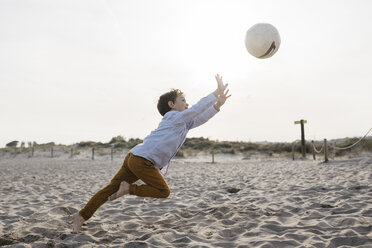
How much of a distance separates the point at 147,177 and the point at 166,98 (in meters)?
0.94

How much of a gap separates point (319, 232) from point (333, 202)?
148 centimetres

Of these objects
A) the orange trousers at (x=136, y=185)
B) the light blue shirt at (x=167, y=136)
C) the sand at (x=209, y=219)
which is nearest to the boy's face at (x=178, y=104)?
the light blue shirt at (x=167, y=136)

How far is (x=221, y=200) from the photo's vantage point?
480 cm

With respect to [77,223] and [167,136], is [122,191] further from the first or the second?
[167,136]

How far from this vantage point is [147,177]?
3.06m

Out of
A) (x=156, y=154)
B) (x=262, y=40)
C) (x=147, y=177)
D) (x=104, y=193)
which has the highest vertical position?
(x=262, y=40)

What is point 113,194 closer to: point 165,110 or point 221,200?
point 165,110

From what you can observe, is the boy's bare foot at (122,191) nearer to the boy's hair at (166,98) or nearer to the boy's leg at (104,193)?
the boy's leg at (104,193)

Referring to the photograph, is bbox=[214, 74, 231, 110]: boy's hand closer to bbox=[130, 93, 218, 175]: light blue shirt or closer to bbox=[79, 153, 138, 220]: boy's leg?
bbox=[130, 93, 218, 175]: light blue shirt

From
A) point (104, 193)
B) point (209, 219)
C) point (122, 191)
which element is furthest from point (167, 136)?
point (209, 219)

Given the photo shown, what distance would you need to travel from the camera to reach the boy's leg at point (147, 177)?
3037 millimetres

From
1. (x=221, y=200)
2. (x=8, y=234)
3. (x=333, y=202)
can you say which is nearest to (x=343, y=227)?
(x=333, y=202)

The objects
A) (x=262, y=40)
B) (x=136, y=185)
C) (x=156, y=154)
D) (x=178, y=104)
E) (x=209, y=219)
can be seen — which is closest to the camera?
(x=156, y=154)

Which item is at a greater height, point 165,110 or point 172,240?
point 165,110
